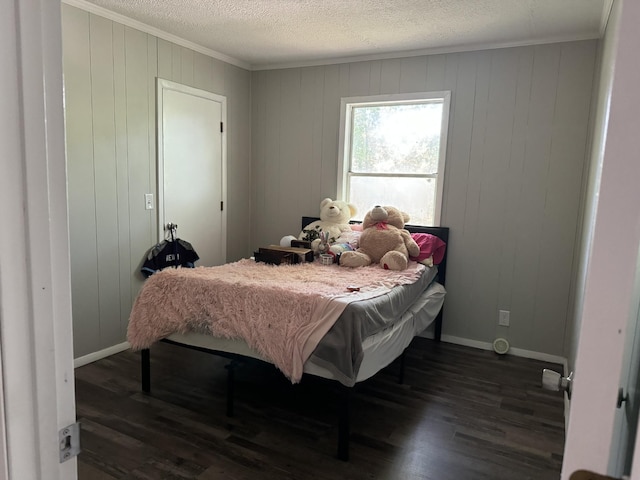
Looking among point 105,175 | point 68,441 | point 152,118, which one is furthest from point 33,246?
point 152,118

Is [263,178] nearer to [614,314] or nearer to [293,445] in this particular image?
[293,445]

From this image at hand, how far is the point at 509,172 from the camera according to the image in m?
3.63

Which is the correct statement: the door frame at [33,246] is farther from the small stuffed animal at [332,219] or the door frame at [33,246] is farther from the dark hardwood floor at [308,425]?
the small stuffed animal at [332,219]

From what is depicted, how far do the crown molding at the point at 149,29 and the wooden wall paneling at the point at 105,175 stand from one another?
50mm

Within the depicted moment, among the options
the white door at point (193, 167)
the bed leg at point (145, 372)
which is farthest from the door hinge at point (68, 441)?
the white door at point (193, 167)

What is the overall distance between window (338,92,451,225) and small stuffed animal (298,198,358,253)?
0.23 m

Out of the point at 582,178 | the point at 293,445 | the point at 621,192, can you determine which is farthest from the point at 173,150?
the point at 621,192

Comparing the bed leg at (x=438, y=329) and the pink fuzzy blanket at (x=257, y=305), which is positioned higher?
the pink fuzzy blanket at (x=257, y=305)

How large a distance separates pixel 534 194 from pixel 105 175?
324 cm

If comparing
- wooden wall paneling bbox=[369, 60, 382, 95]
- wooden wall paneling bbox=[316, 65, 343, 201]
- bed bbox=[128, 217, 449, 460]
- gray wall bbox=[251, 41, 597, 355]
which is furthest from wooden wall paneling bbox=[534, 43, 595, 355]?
wooden wall paneling bbox=[316, 65, 343, 201]

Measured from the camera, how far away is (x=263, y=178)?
185 inches


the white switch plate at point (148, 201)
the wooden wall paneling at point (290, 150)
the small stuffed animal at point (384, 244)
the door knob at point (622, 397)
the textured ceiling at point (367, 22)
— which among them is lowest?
the small stuffed animal at point (384, 244)

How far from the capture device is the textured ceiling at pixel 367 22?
2.90 m

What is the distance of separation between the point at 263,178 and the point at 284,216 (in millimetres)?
456
